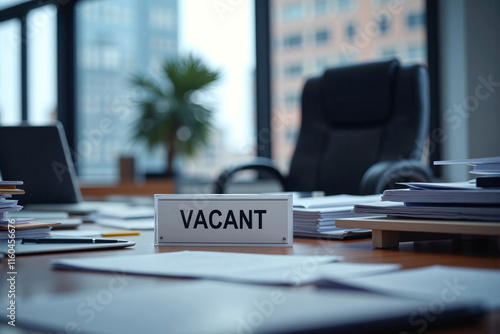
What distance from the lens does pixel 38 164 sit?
1729 millimetres

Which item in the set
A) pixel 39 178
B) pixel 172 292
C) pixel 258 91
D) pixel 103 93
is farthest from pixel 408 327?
pixel 103 93

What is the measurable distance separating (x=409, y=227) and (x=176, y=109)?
3.77 metres

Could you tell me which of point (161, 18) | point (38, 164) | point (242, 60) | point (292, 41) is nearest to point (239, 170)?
point (38, 164)

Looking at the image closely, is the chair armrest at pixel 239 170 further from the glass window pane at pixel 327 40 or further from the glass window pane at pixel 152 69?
the glass window pane at pixel 152 69

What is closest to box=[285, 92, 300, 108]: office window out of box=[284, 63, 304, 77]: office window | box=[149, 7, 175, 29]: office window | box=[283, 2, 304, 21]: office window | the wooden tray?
box=[284, 63, 304, 77]: office window

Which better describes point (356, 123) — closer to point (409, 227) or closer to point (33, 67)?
point (409, 227)

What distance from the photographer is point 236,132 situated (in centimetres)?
437

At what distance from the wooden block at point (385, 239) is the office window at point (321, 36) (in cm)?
320

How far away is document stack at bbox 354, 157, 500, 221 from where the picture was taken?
0.82 m

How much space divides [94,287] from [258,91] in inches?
145

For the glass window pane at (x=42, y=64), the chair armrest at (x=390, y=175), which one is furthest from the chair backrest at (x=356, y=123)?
the glass window pane at (x=42, y=64)

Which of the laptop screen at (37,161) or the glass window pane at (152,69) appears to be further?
the glass window pane at (152,69)

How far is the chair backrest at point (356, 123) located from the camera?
2.34 metres

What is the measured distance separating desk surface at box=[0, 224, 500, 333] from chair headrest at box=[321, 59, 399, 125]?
1.52 m
